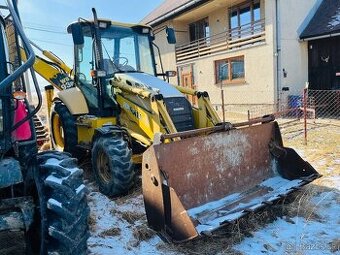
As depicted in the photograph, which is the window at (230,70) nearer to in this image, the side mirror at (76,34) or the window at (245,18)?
the window at (245,18)

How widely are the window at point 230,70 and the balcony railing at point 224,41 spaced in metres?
0.59

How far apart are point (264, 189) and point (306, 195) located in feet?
2.54

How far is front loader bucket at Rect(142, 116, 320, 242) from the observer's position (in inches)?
140

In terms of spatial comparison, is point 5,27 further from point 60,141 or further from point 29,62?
point 60,141

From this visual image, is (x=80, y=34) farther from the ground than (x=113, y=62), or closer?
farther from the ground

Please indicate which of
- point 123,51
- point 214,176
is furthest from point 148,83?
point 214,176

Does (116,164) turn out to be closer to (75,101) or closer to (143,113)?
(143,113)

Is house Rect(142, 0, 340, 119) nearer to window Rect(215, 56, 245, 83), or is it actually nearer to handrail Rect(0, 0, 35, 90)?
window Rect(215, 56, 245, 83)

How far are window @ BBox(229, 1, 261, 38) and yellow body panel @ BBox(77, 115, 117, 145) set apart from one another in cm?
1067

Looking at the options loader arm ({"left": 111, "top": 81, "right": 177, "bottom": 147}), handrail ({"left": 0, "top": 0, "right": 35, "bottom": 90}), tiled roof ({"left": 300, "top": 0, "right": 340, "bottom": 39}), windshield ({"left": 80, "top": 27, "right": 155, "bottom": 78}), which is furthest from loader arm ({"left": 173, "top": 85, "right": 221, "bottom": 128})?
tiled roof ({"left": 300, "top": 0, "right": 340, "bottom": 39})

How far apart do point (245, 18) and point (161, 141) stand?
13555 millimetres

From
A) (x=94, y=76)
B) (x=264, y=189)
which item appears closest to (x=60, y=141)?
(x=94, y=76)

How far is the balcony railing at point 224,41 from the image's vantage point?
48.7 ft

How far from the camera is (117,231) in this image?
13.6 ft
